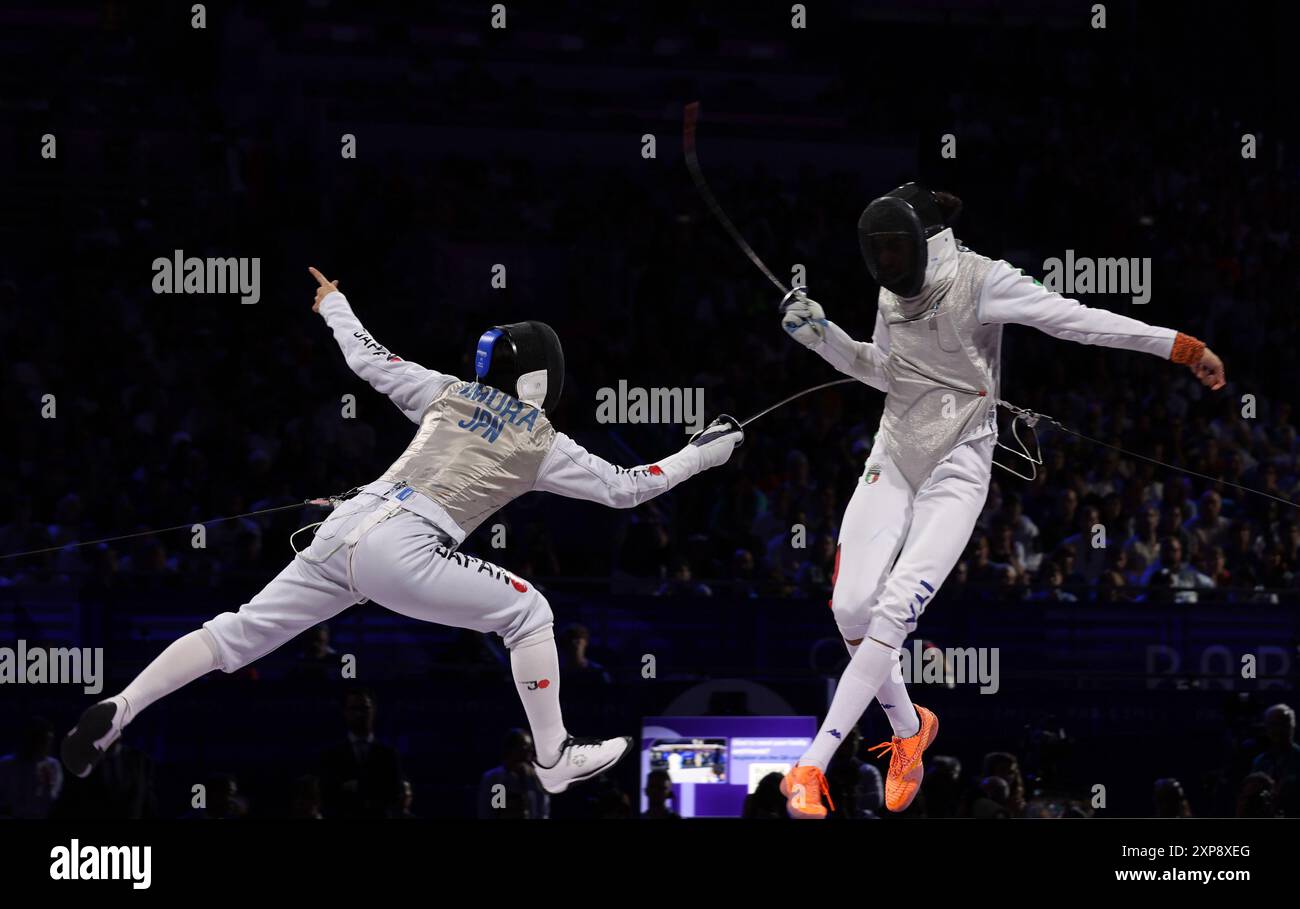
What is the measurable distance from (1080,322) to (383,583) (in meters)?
2.01

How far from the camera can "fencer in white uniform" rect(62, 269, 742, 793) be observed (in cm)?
483

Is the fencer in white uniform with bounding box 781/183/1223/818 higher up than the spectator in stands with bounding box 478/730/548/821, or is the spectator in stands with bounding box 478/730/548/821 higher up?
A: the fencer in white uniform with bounding box 781/183/1223/818

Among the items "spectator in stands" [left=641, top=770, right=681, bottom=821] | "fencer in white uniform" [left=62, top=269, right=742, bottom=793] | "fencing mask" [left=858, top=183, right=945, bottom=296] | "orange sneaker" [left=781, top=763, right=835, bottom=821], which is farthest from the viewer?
"spectator in stands" [left=641, top=770, right=681, bottom=821]

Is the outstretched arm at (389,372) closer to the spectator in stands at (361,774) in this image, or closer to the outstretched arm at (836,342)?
the outstretched arm at (836,342)

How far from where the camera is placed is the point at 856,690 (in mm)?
4914

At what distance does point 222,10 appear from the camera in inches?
411

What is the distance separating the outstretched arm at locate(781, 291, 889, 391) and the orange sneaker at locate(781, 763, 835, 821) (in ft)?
3.87

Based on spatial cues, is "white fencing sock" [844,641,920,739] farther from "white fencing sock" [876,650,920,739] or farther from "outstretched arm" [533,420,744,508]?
"outstretched arm" [533,420,744,508]

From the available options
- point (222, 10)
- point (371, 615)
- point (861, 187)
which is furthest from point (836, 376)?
point (222, 10)

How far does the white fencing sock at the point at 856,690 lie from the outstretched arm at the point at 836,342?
0.82 metres

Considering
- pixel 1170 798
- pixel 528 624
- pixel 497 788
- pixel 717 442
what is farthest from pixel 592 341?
pixel 528 624

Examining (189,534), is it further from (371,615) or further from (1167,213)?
(1167,213)

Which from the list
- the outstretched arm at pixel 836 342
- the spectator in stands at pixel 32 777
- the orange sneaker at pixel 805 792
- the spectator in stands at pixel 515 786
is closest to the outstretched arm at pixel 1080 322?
the outstretched arm at pixel 836 342

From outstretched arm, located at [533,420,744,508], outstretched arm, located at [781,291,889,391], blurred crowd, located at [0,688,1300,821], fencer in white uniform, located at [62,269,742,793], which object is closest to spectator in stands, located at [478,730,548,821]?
blurred crowd, located at [0,688,1300,821]
